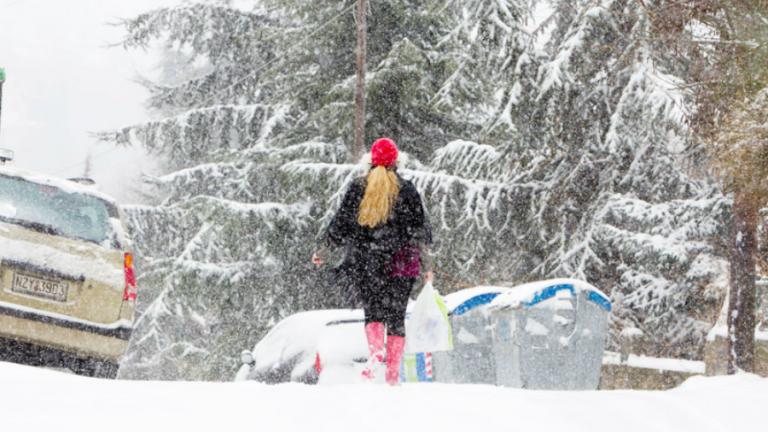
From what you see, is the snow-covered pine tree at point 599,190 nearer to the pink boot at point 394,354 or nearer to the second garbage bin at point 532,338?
the second garbage bin at point 532,338

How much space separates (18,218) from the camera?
27.6 feet

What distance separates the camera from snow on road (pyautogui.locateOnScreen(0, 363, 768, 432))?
4824mm

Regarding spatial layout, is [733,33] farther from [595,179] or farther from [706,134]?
[595,179]

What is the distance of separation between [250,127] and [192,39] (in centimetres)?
337

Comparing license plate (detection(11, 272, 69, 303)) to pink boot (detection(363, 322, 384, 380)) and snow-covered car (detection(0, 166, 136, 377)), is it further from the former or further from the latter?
pink boot (detection(363, 322, 384, 380))

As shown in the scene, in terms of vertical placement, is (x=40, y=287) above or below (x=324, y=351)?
above

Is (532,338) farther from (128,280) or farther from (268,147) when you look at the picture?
(268,147)

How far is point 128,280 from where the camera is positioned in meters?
8.91

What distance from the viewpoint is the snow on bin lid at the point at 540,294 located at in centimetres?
980

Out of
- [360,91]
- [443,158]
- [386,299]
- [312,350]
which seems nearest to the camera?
[386,299]

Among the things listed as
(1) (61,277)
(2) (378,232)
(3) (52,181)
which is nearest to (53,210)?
(3) (52,181)

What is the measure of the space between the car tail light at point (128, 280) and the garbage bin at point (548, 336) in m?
3.47

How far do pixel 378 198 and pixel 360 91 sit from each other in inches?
550

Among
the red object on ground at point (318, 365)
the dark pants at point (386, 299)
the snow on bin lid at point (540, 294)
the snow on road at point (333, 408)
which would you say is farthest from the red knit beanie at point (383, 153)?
the snow on bin lid at point (540, 294)
